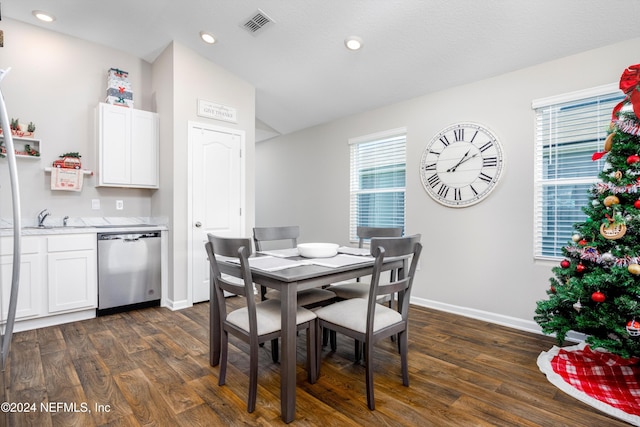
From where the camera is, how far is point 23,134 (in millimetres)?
3299

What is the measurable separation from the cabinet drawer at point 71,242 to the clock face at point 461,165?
3438mm

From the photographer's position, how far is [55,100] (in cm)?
358

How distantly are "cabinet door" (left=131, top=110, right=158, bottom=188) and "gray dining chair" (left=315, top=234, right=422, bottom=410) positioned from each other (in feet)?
9.17

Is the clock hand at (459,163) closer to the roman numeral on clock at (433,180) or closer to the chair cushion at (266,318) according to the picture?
the roman numeral on clock at (433,180)

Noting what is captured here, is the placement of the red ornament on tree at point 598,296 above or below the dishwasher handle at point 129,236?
below

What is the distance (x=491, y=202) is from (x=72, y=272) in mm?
4009

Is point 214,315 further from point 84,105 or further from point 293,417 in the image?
point 84,105

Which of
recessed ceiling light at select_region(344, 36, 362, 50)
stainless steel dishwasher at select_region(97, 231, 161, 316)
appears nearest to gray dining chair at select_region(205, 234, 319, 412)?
stainless steel dishwasher at select_region(97, 231, 161, 316)

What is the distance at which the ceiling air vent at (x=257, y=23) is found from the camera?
3025mm

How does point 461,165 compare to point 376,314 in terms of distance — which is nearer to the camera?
point 376,314

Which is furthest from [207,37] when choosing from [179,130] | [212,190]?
[212,190]

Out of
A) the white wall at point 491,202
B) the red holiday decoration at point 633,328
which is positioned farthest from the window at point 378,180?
the red holiday decoration at point 633,328

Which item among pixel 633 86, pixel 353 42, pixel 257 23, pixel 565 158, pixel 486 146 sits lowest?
pixel 565 158

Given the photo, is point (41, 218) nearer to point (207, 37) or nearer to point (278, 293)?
point (207, 37)
